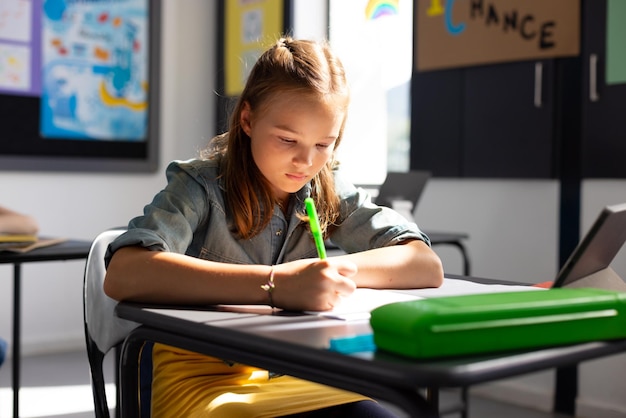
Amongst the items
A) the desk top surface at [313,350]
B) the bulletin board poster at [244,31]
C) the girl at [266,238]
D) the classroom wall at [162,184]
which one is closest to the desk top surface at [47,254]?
the girl at [266,238]

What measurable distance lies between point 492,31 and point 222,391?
2.49 m

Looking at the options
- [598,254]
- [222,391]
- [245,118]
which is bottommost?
[222,391]

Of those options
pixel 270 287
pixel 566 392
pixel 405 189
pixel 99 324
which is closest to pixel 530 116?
pixel 405 189

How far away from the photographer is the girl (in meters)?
1.07

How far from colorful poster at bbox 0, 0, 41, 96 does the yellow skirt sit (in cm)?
310

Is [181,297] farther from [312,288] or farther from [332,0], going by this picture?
Result: [332,0]

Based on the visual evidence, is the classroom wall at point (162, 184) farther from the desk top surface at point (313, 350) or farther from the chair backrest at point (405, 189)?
the desk top surface at point (313, 350)

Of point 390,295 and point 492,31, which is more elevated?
point 492,31

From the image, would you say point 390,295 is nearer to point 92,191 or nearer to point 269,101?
point 269,101

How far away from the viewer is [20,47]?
399 centimetres

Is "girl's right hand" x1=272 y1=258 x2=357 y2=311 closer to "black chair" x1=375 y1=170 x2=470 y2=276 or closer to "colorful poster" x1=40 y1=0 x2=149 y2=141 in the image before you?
"black chair" x1=375 y1=170 x2=470 y2=276

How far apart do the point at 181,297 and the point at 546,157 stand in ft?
7.68

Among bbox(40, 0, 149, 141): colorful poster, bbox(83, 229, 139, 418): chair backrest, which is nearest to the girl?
bbox(83, 229, 139, 418): chair backrest

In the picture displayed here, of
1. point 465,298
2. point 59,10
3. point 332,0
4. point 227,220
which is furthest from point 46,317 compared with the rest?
point 465,298
